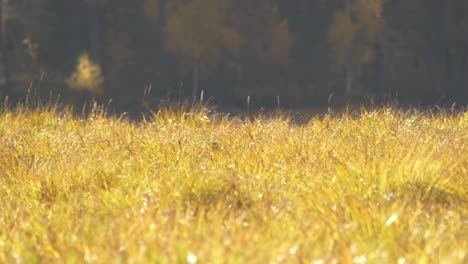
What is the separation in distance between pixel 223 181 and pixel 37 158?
198cm

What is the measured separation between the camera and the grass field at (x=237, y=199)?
357 cm

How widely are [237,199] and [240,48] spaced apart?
37969 mm

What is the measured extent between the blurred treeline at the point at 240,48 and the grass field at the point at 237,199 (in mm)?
29405

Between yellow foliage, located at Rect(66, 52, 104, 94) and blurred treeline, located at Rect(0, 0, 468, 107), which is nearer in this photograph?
yellow foliage, located at Rect(66, 52, 104, 94)

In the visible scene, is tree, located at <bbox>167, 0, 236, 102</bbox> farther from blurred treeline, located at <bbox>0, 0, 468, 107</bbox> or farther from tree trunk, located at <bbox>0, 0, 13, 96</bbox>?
tree trunk, located at <bbox>0, 0, 13, 96</bbox>

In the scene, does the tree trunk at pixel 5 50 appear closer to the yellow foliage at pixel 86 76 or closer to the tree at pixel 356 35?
the yellow foliage at pixel 86 76

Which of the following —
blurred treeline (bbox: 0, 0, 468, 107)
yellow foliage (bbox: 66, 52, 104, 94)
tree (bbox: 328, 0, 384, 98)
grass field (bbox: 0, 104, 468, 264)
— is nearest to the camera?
grass field (bbox: 0, 104, 468, 264)

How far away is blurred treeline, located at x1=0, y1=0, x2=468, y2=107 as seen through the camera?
38.8m

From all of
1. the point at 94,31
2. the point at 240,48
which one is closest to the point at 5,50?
the point at 94,31

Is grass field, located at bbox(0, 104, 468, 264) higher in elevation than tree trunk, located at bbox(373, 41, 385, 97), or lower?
higher

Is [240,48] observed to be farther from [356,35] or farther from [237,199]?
[237,199]

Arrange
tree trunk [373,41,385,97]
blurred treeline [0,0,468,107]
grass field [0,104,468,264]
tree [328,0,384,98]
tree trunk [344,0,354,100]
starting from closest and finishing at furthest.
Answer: grass field [0,104,468,264]
blurred treeline [0,0,468,107]
tree [328,0,384,98]
tree trunk [344,0,354,100]
tree trunk [373,41,385,97]

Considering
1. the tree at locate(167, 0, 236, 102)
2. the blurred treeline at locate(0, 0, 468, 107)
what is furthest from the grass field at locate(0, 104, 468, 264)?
the tree at locate(167, 0, 236, 102)

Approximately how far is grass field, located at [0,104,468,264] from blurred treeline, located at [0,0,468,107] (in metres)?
29.4
